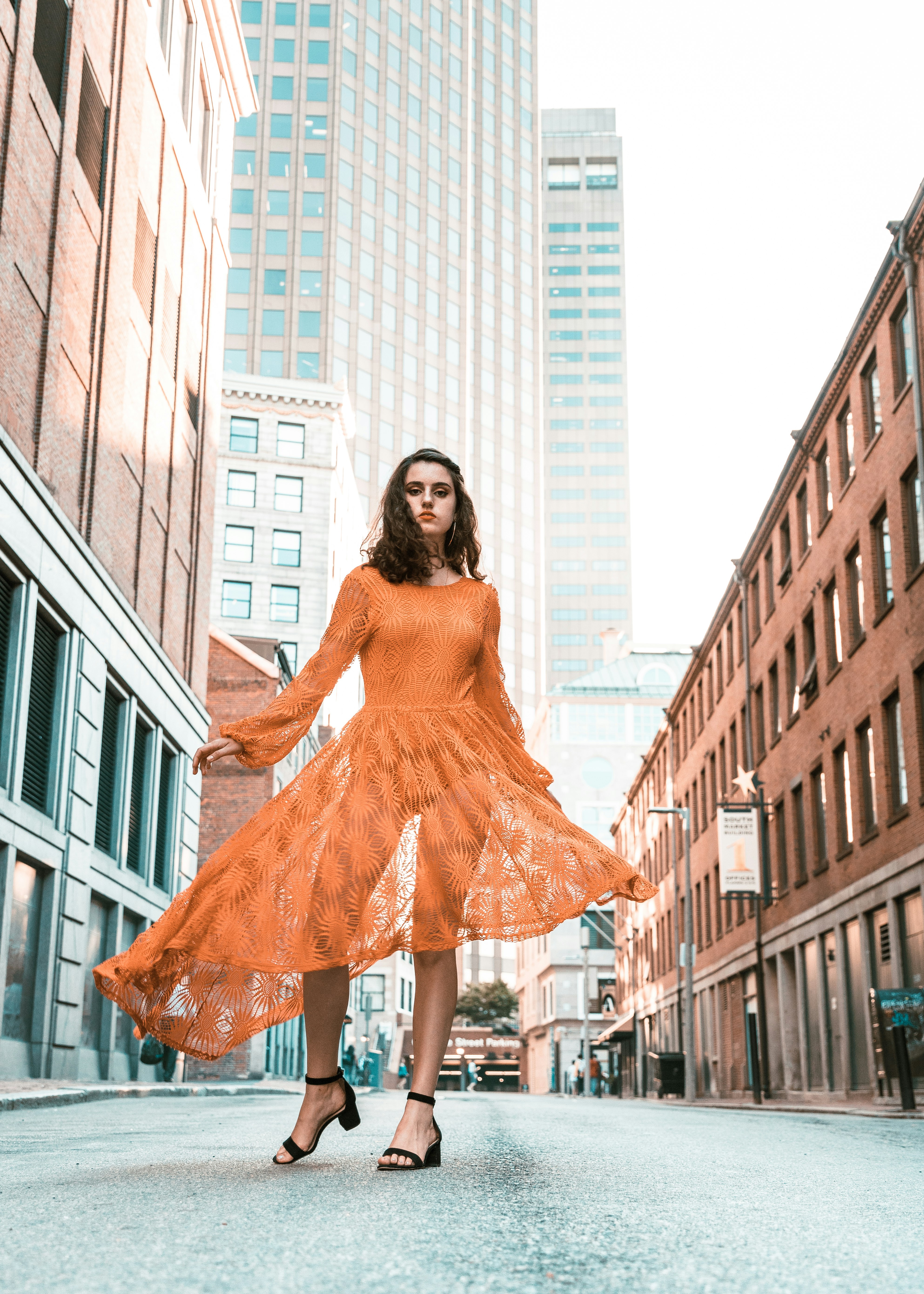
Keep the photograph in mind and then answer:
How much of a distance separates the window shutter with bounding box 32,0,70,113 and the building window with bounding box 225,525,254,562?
39.9m

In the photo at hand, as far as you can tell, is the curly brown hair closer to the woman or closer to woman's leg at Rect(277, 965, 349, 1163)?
the woman

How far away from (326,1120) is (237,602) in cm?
5670

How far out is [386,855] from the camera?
13.6ft

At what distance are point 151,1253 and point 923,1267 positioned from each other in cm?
130

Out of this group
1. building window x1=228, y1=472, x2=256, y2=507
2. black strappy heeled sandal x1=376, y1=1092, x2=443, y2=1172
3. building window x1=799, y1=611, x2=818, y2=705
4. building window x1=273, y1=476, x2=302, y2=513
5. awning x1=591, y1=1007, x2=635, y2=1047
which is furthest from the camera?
awning x1=591, y1=1007, x2=635, y2=1047

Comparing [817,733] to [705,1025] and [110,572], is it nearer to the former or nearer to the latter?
[110,572]

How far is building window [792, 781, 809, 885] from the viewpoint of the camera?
98.5 feet

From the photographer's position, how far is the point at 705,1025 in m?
44.7

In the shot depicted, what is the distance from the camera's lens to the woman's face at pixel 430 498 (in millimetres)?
4656

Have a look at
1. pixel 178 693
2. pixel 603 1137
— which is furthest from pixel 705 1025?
pixel 603 1137

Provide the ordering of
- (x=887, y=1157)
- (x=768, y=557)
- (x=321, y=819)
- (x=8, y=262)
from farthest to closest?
(x=768, y=557)
(x=8, y=262)
(x=887, y=1157)
(x=321, y=819)

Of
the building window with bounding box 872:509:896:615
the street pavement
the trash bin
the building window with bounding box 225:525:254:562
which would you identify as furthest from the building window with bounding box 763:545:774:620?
the building window with bounding box 225:525:254:562

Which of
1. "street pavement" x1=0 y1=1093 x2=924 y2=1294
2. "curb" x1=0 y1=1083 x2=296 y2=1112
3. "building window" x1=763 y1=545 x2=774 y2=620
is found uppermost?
"building window" x1=763 y1=545 x2=774 y2=620

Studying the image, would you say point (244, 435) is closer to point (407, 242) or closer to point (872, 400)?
point (872, 400)
